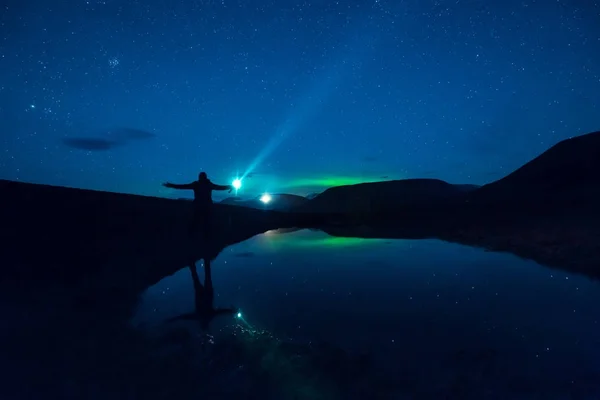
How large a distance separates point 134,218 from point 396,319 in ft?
51.9

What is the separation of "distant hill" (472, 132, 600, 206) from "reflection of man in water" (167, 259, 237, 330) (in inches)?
2199

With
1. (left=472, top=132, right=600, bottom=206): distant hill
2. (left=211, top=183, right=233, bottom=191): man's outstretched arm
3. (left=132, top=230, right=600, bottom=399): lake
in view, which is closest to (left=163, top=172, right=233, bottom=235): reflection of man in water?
(left=211, top=183, right=233, bottom=191): man's outstretched arm

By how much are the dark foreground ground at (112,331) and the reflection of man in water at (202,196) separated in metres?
2.20

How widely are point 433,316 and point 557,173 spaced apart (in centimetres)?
8232

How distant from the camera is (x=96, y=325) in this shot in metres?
6.33

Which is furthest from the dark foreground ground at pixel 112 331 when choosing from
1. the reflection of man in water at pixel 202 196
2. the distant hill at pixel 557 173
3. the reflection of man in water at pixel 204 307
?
the distant hill at pixel 557 173

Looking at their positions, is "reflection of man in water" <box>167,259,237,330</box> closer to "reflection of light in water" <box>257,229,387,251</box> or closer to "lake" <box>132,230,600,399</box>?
"lake" <box>132,230,600,399</box>

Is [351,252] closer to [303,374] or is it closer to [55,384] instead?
[303,374]

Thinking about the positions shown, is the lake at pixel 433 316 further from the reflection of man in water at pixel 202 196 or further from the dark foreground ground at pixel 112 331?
the reflection of man in water at pixel 202 196

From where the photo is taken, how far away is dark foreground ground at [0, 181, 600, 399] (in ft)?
13.8

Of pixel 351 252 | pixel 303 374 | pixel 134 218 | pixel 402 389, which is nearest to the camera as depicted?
pixel 402 389

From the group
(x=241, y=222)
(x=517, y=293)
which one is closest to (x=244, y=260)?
(x=517, y=293)

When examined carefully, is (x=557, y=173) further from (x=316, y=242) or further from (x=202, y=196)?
(x=202, y=196)

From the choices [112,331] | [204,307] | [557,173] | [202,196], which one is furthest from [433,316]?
[557,173]
